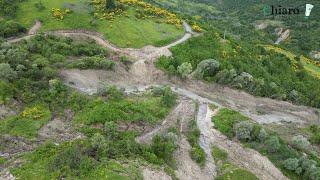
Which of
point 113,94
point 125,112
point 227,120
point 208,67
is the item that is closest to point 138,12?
point 208,67

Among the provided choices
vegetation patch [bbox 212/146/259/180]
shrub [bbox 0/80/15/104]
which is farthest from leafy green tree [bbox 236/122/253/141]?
shrub [bbox 0/80/15/104]

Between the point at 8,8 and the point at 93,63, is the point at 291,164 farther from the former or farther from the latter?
the point at 8,8

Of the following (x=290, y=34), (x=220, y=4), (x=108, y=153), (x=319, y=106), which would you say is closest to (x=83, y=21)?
(x=108, y=153)

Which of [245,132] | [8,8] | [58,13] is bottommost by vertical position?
[245,132]

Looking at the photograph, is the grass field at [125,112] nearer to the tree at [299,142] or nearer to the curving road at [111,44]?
the curving road at [111,44]

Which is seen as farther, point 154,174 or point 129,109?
point 129,109
